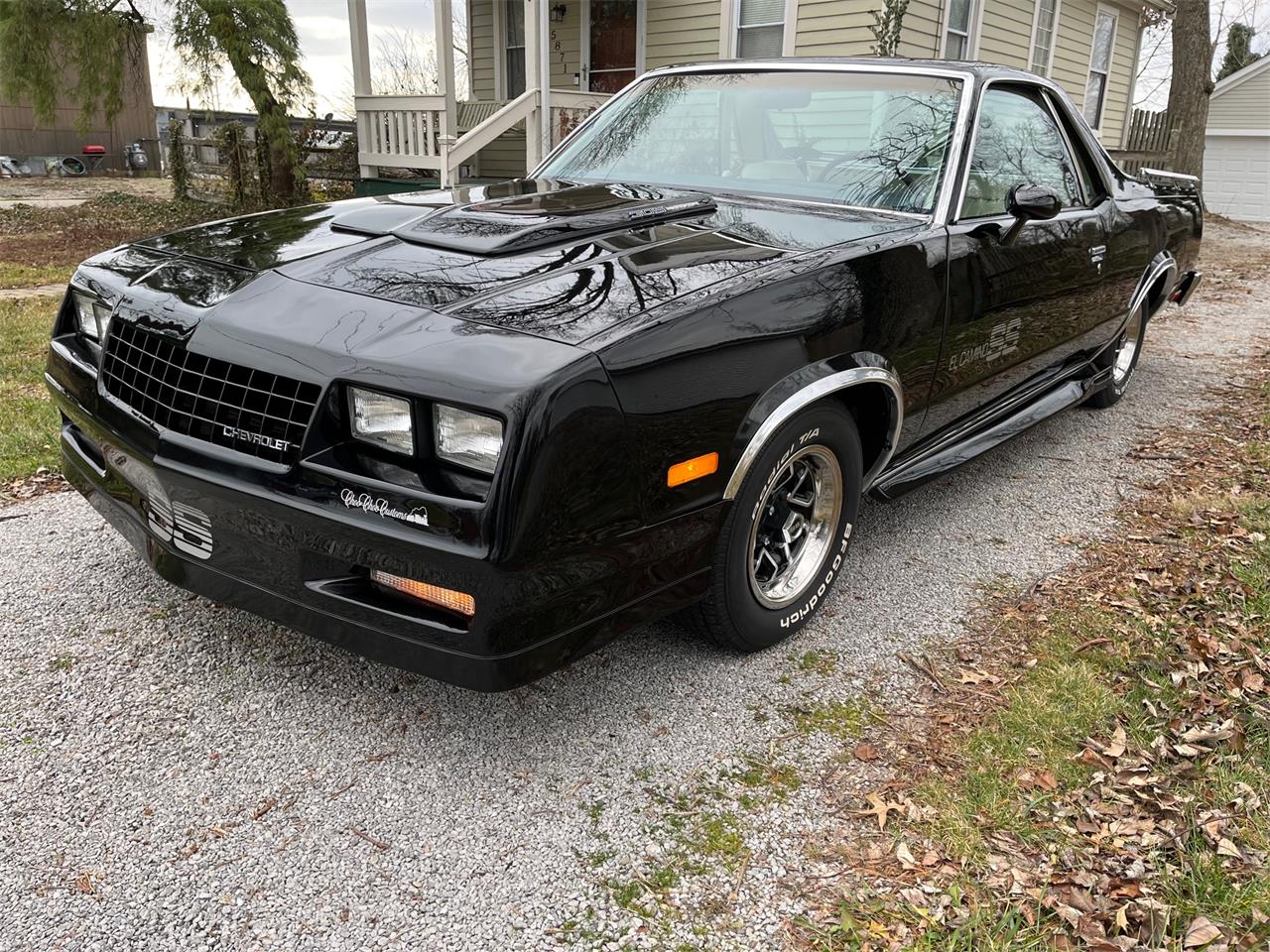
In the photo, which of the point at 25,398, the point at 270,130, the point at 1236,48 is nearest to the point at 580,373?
the point at 25,398

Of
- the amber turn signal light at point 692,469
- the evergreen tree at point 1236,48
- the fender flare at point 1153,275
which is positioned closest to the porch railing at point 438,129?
the fender flare at point 1153,275

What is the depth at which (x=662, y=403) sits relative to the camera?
7.26 feet

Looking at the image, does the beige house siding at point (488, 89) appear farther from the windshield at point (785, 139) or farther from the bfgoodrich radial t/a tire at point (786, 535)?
the bfgoodrich radial t/a tire at point (786, 535)

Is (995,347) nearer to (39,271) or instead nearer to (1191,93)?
(39,271)

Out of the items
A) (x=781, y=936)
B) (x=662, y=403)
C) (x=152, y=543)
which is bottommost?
(x=781, y=936)

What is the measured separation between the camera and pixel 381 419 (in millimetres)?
2127

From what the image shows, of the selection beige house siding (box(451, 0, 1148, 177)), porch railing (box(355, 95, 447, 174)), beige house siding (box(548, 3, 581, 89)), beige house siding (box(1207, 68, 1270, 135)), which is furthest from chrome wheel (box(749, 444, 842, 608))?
beige house siding (box(1207, 68, 1270, 135))

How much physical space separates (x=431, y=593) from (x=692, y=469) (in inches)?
26.6

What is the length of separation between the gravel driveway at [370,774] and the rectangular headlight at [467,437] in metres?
0.84

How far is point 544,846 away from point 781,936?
549mm

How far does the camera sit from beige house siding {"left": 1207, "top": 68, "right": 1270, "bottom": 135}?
23.0m

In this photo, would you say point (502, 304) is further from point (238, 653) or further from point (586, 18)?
point (586, 18)

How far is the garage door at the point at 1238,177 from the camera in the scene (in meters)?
22.8

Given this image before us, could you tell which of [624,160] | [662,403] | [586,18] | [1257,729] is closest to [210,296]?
[662,403]
